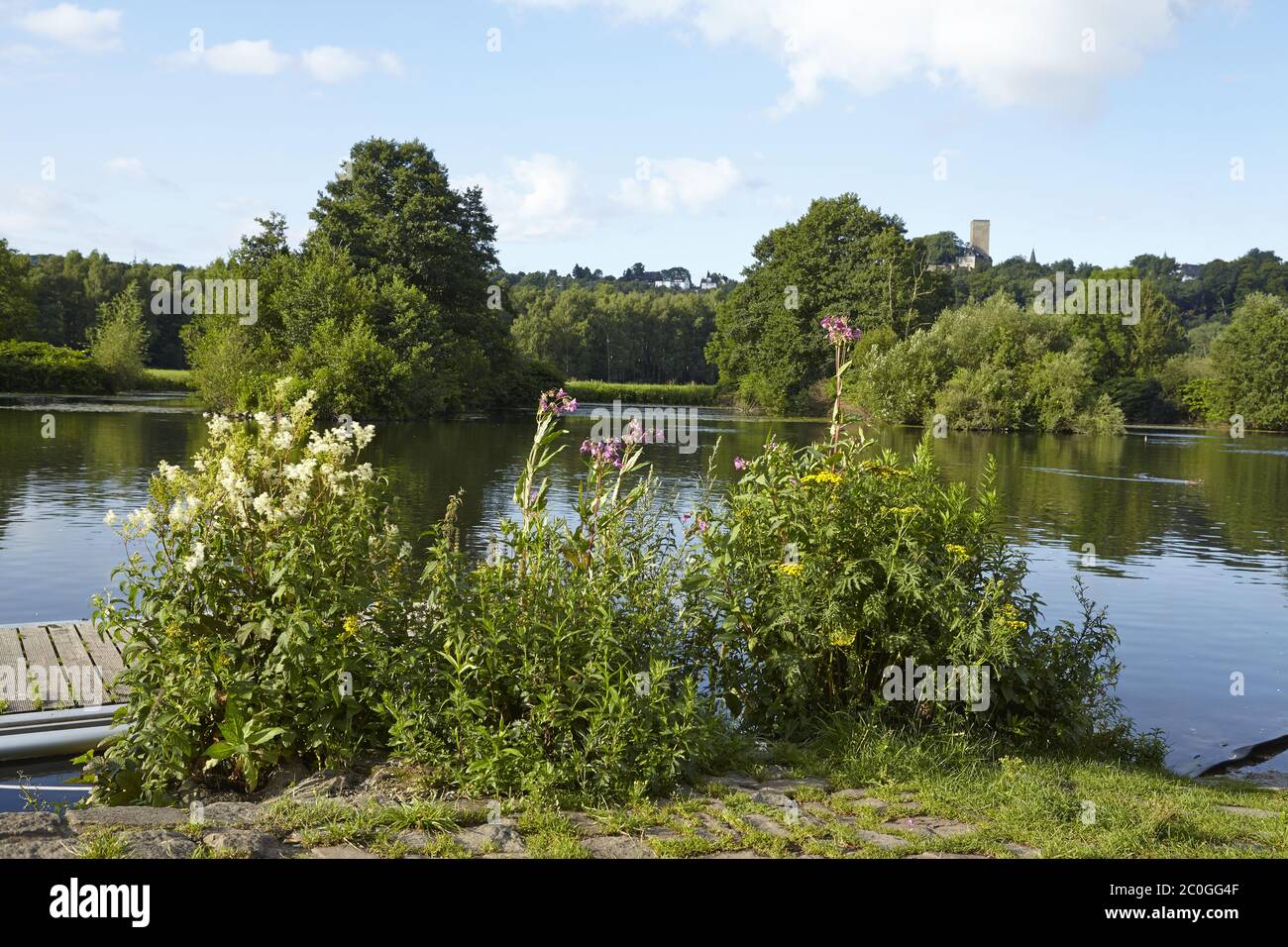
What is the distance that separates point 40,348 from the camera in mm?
61000

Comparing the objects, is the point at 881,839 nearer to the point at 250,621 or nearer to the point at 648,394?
the point at 250,621

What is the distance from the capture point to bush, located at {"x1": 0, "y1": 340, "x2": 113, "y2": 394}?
58.6 metres

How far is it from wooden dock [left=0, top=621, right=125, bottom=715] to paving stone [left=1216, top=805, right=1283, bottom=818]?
6487 millimetres

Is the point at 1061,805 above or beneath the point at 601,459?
beneath

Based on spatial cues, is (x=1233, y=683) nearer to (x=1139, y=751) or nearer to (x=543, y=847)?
(x=1139, y=751)

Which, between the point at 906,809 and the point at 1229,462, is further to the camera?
the point at 1229,462

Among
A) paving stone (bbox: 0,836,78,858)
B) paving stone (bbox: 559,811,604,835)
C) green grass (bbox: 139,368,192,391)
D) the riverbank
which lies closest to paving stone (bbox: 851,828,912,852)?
the riverbank

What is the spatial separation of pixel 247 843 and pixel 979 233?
177343mm

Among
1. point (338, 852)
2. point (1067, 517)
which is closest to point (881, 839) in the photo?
point (338, 852)

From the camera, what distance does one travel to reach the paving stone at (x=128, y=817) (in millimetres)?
4266

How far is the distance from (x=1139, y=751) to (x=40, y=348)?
218ft

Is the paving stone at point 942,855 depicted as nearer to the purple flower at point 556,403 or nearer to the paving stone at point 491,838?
the paving stone at point 491,838

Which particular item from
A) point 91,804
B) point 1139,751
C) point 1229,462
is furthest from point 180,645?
point 1229,462
